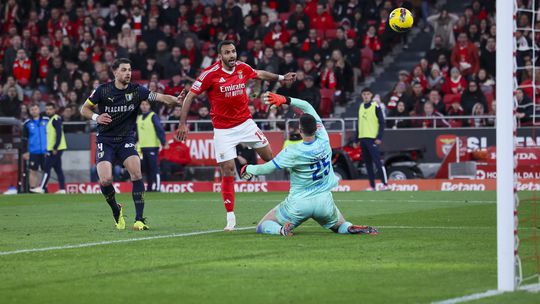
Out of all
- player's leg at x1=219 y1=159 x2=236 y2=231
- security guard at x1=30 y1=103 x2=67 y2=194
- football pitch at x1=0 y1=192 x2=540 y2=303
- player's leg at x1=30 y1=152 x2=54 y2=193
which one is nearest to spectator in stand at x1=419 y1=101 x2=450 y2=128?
security guard at x1=30 y1=103 x2=67 y2=194

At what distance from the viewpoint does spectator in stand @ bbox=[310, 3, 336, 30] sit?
3319 cm

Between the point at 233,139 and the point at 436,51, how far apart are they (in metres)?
17.2

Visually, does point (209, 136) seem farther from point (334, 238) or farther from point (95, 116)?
point (334, 238)

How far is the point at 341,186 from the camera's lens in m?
27.3

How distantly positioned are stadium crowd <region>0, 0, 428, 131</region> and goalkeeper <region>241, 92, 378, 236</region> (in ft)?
53.1

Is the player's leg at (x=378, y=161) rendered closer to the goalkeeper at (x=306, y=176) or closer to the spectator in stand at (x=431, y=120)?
the spectator in stand at (x=431, y=120)

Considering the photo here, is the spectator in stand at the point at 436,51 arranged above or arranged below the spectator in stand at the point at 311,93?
above

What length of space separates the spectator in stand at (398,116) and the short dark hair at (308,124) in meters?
16.5

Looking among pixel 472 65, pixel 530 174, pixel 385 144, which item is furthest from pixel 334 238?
pixel 472 65

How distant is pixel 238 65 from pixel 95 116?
6.83ft

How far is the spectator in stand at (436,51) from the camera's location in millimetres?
30581

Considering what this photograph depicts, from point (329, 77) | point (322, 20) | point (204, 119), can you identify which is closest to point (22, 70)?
point (204, 119)

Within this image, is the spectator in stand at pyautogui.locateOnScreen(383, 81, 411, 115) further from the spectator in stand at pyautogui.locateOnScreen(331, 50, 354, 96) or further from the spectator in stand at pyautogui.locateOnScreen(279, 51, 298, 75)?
the spectator in stand at pyautogui.locateOnScreen(279, 51, 298, 75)

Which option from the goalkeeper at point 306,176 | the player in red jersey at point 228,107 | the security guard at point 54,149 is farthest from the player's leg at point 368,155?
the goalkeeper at point 306,176
